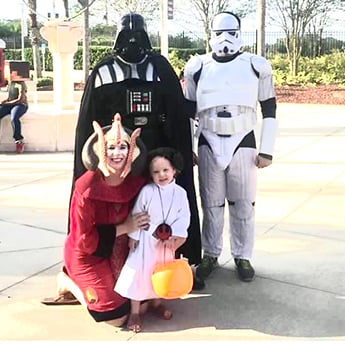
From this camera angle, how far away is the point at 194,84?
392 centimetres

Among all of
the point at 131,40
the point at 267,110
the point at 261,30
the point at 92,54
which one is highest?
the point at 261,30

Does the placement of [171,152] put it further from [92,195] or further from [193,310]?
[193,310]

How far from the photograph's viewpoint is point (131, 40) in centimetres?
348

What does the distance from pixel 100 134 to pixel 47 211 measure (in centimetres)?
276

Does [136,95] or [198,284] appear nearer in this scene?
[136,95]

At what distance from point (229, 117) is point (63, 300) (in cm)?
149

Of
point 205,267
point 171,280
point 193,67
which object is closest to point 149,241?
point 171,280

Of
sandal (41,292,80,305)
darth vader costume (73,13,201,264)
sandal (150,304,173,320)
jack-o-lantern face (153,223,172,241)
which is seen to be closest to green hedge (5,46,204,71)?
darth vader costume (73,13,201,264)

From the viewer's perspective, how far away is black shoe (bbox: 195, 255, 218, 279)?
400cm

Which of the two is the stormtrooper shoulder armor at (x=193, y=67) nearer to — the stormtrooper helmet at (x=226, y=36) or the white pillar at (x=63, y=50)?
the stormtrooper helmet at (x=226, y=36)

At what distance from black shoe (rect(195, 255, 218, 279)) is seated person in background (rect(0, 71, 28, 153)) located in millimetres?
5696

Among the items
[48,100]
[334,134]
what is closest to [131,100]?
[334,134]

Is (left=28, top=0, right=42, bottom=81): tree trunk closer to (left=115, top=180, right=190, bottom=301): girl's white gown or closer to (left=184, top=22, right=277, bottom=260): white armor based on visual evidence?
(left=184, top=22, right=277, bottom=260): white armor

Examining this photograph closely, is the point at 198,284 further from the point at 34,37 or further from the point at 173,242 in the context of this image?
the point at 34,37
